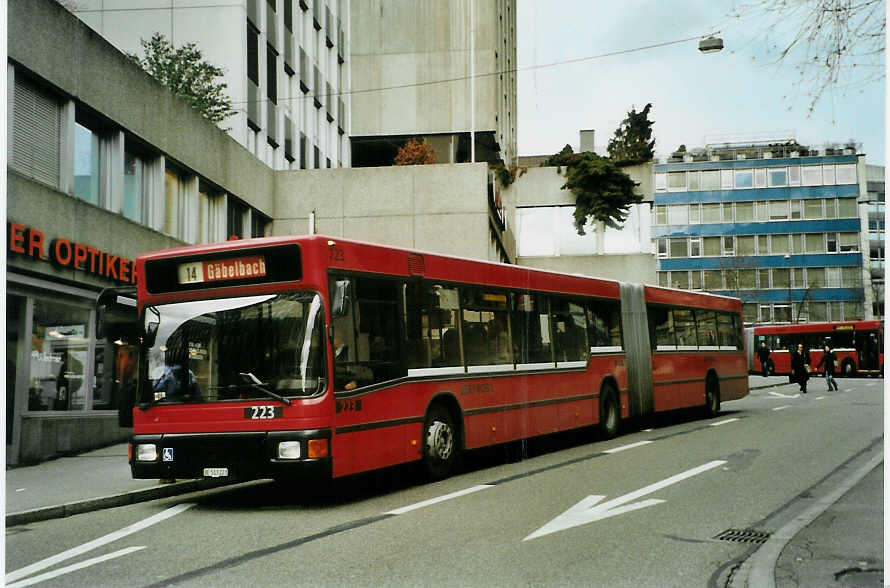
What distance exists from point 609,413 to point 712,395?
5778 mm

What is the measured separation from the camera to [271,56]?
95.2 ft

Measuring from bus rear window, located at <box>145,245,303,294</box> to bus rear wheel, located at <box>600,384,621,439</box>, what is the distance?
8.56 m

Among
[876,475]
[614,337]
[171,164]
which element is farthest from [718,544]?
[171,164]

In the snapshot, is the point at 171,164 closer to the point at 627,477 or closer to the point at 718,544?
the point at 627,477

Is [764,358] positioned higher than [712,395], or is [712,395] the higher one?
[764,358]

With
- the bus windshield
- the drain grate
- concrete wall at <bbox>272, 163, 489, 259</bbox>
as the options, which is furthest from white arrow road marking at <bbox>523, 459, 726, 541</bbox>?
concrete wall at <bbox>272, 163, 489, 259</bbox>

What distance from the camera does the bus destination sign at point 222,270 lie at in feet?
33.8

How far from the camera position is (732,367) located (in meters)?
23.8

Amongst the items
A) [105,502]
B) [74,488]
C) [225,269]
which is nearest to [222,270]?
[225,269]

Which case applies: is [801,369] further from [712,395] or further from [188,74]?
[188,74]

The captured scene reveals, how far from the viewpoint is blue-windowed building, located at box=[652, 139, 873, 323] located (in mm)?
9023

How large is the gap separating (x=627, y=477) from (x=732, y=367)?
41.2ft

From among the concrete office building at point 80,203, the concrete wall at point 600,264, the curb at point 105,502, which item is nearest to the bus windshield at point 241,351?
the concrete office building at point 80,203

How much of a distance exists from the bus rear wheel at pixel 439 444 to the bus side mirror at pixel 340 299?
238 centimetres
